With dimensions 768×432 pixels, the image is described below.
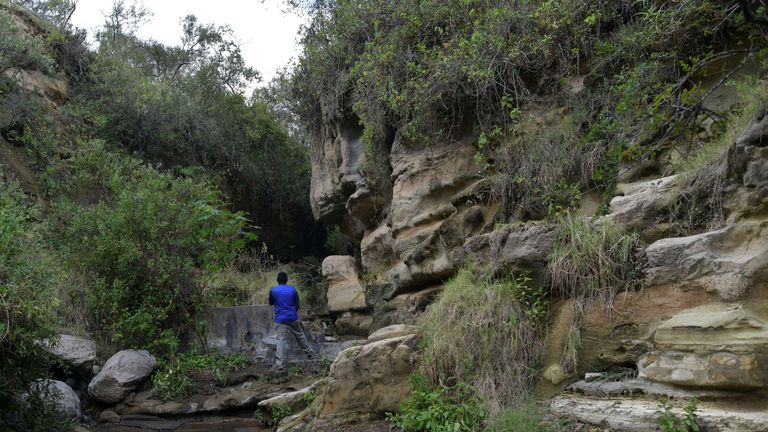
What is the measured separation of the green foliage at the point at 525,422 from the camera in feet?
18.0

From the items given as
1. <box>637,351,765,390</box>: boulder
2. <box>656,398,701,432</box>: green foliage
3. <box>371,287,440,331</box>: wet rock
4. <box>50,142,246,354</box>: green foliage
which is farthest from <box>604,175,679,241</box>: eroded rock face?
<box>50,142,246,354</box>: green foliage

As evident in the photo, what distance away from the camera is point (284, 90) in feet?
49.5

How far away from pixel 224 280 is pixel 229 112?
7.36 m

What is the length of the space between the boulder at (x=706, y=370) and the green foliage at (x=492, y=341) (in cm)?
135

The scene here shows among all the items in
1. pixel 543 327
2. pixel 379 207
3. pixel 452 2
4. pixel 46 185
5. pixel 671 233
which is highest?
pixel 452 2

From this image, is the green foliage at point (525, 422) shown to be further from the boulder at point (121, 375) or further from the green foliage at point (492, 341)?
the boulder at point (121, 375)

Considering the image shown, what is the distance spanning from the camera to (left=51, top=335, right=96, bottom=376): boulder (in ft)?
30.9

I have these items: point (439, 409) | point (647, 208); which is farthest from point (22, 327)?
point (647, 208)

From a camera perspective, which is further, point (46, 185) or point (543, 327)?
point (46, 185)

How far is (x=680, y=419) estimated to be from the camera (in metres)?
4.65

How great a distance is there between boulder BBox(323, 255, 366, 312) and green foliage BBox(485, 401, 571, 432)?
7.16 m

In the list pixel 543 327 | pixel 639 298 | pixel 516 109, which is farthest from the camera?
pixel 516 109

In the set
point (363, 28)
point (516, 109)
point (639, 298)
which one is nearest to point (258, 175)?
point (363, 28)

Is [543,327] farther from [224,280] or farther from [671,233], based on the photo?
[224,280]
